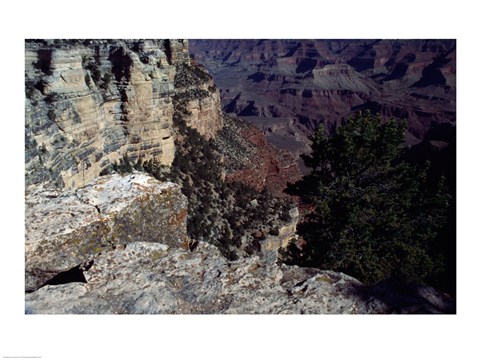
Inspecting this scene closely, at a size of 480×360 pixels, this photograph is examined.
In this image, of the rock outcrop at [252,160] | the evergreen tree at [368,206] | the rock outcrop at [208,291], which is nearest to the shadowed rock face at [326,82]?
the rock outcrop at [252,160]

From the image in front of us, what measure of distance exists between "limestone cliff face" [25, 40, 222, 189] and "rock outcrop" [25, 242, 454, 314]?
6079 millimetres

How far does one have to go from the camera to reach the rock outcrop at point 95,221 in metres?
5.43

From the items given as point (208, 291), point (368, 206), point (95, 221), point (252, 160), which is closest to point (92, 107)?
point (368, 206)

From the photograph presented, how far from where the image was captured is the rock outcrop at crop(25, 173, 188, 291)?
5426mm

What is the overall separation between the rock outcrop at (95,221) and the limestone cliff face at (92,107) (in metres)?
4.83

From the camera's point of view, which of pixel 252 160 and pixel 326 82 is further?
pixel 326 82

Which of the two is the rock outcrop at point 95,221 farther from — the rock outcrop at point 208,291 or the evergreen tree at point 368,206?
the evergreen tree at point 368,206

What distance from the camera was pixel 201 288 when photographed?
5086 millimetres

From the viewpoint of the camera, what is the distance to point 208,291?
16.6 feet

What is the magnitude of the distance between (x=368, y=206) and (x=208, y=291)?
6.72 metres

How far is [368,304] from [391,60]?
561 ft

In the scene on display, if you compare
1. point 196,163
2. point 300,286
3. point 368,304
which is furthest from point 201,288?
point 196,163

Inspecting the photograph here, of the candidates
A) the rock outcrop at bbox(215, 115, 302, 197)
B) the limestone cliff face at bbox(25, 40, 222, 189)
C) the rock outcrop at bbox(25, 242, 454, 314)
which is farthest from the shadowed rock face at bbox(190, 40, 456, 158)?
the rock outcrop at bbox(25, 242, 454, 314)

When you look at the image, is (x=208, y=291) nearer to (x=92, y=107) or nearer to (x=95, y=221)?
(x=95, y=221)
